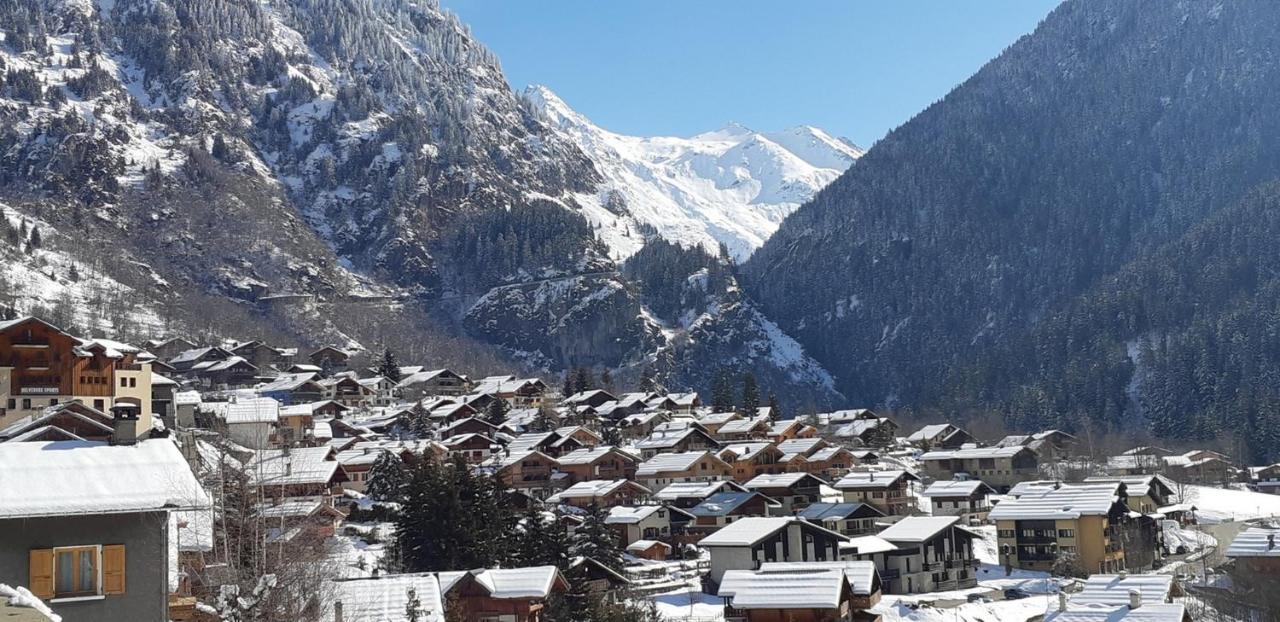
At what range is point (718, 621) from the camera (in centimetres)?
5062

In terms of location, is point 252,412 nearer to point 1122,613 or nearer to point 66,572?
point 1122,613

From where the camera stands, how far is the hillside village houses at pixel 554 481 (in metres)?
18.4

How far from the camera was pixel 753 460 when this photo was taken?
92.0 metres

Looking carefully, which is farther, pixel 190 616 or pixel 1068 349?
pixel 1068 349

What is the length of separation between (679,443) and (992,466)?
24847 millimetres

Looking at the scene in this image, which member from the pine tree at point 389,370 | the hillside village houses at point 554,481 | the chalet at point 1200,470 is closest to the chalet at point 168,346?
the hillside village houses at point 554,481

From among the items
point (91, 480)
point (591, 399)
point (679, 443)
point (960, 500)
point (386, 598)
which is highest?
point (591, 399)

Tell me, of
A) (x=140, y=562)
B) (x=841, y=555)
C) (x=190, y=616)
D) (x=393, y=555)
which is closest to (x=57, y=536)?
(x=140, y=562)

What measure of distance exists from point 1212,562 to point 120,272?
15640 centimetres

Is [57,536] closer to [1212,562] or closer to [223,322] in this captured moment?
[1212,562]

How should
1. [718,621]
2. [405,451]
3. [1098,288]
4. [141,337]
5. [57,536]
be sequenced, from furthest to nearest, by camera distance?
1. [1098,288]
2. [141,337]
3. [405,451]
4. [718,621]
5. [57,536]

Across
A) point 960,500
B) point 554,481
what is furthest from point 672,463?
point 960,500

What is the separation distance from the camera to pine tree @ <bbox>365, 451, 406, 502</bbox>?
69.2m

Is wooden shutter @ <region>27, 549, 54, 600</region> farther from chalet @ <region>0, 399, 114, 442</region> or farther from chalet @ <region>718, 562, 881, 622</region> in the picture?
chalet @ <region>718, 562, 881, 622</region>
